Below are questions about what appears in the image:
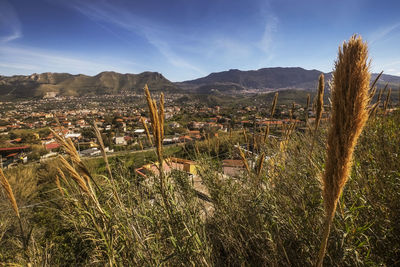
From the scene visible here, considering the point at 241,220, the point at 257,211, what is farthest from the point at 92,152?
the point at 257,211

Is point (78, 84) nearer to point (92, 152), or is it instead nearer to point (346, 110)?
point (92, 152)

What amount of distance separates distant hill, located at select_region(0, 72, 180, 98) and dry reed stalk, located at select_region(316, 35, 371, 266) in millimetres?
104616

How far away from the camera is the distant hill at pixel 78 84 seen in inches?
3826

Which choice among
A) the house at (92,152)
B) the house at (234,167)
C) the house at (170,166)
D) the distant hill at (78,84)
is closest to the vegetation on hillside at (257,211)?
the house at (170,166)

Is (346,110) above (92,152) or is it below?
above

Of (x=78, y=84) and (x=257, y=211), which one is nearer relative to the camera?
(x=257, y=211)

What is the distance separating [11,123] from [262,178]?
5565cm

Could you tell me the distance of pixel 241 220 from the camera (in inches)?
74.2

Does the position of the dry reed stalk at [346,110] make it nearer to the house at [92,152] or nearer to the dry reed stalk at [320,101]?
the dry reed stalk at [320,101]

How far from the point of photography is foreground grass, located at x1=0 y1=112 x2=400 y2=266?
133cm

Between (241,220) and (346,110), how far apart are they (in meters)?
1.61

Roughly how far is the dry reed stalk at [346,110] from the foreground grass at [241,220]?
494 millimetres

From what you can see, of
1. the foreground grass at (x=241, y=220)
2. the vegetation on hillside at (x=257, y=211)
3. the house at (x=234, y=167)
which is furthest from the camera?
the house at (x=234, y=167)

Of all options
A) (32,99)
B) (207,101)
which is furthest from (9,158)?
(32,99)
